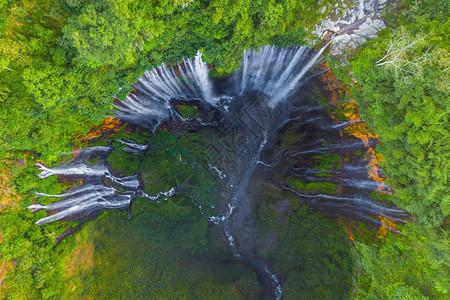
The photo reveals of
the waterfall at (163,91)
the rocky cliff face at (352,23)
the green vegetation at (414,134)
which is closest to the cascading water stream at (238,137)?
the waterfall at (163,91)

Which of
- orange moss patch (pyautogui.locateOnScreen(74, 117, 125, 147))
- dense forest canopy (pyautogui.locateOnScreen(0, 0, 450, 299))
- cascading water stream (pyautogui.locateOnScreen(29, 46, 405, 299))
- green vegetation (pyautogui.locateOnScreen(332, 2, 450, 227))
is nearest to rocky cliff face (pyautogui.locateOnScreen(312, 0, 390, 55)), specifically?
dense forest canopy (pyautogui.locateOnScreen(0, 0, 450, 299))

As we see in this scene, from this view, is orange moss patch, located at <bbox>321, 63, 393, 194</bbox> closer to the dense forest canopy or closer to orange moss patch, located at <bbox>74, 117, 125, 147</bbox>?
the dense forest canopy

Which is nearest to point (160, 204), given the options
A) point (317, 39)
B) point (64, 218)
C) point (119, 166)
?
point (119, 166)

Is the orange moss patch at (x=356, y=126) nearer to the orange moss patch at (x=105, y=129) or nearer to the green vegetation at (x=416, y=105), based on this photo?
the green vegetation at (x=416, y=105)

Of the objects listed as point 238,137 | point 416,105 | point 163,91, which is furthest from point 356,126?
point 163,91

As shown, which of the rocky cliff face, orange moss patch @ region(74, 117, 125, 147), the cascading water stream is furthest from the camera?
the cascading water stream

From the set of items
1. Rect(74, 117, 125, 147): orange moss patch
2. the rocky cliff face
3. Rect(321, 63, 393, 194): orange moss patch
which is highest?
the rocky cliff face

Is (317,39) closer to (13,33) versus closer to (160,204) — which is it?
(13,33)
